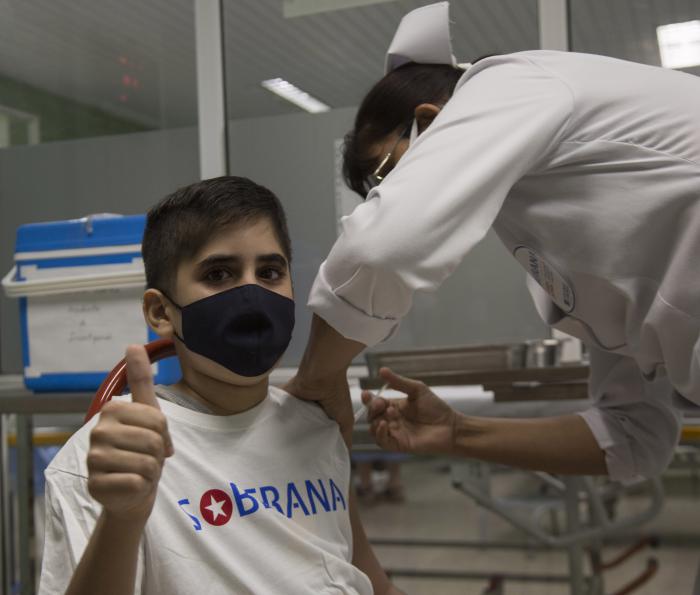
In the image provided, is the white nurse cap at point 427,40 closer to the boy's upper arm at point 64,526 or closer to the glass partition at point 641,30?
the boy's upper arm at point 64,526

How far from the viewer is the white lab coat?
0.95 metres

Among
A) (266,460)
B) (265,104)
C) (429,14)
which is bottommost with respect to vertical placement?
(266,460)

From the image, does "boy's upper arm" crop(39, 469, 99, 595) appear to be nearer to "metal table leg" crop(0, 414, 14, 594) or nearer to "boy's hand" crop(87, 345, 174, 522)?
"boy's hand" crop(87, 345, 174, 522)

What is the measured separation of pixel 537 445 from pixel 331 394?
1.51 ft

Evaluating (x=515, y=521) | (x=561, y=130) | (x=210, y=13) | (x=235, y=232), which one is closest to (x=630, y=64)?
(x=561, y=130)

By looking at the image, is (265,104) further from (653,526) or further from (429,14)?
(653,526)

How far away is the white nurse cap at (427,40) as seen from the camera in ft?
4.23

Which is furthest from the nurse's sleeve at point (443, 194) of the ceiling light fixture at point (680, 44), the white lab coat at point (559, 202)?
the ceiling light fixture at point (680, 44)

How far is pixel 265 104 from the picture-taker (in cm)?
333

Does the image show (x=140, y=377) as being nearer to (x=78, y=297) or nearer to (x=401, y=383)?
(x=401, y=383)

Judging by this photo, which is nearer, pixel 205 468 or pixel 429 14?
pixel 205 468

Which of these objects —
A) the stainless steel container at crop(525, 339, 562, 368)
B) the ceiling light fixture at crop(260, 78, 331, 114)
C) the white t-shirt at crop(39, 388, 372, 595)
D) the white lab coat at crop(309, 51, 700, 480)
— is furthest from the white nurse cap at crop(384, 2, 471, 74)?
the ceiling light fixture at crop(260, 78, 331, 114)

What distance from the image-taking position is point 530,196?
110cm

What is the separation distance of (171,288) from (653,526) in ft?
14.6
